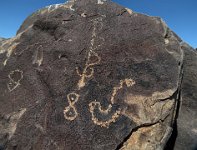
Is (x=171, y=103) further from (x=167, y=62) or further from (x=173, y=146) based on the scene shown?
(x=173, y=146)

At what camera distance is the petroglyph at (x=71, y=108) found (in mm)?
5562

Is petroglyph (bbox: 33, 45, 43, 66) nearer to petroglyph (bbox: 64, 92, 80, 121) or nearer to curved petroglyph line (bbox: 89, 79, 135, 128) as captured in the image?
petroglyph (bbox: 64, 92, 80, 121)

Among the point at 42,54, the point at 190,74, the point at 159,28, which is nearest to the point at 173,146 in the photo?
the point at 190,74

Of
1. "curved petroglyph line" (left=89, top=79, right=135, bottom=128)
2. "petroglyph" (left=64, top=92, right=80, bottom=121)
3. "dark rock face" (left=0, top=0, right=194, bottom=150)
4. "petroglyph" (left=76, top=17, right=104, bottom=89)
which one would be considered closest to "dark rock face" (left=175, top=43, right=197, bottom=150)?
"dark rock face" (left=0, top=0, right=194, bottom=150)

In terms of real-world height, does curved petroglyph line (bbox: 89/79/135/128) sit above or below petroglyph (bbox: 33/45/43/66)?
below

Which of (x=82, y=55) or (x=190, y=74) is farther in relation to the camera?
(x=190, y=74)

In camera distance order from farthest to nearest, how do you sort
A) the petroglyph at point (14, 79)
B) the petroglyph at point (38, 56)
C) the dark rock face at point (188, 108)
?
1. the dark rock face at point (188, 108)
2. the petroglyph at point (38, 56)
3. the petroglyph at point (14, 79)

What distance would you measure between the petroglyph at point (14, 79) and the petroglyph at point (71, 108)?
90cm

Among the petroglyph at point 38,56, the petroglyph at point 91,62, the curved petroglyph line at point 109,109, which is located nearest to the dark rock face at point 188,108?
the curved petroglyph line at point 109,109

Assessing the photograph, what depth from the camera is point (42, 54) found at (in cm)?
621

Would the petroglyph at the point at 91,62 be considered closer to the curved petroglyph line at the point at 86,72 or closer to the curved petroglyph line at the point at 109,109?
the curved petroglyph line at the point at 86,72

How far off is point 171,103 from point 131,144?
852mm

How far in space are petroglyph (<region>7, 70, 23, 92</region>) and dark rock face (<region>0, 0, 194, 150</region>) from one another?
0.06 ft

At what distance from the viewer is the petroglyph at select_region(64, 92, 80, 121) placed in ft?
18.2
